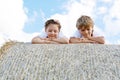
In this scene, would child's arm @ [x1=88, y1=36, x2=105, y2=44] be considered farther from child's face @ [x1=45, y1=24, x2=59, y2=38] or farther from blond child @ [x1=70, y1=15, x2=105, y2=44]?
child's face @ [x1=45, y1=24, x2=59, y2=38]

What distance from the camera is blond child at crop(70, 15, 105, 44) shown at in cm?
325

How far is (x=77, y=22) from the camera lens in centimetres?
343

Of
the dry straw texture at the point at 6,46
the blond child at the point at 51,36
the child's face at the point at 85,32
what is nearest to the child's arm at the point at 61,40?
the blond child at the point at 51,36

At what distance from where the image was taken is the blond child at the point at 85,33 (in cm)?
325

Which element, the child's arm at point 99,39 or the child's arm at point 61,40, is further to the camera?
the child's arm at point 99,39

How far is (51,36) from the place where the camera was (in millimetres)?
3291

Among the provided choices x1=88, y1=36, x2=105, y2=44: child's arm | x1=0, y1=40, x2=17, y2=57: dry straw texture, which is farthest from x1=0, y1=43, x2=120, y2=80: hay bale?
x1=88, y1=36, x2=105, y2=44: child's arm

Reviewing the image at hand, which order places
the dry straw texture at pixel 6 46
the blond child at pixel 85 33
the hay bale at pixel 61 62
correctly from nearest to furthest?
1. the hay bale at pixel 61 62
2. the dry straw texture at pixel 6 46
3. the blond child at pixel 85 33

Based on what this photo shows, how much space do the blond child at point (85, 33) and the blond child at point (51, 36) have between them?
4.7 inches

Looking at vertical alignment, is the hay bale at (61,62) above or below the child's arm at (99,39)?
below

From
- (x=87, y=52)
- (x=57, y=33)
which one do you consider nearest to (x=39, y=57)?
(x=87, y=52)

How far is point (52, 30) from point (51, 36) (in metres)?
0.06

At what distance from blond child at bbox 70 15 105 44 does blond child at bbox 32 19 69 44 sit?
119 millimetres

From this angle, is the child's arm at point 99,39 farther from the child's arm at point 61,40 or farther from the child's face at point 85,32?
the child's arm at point 61,40
